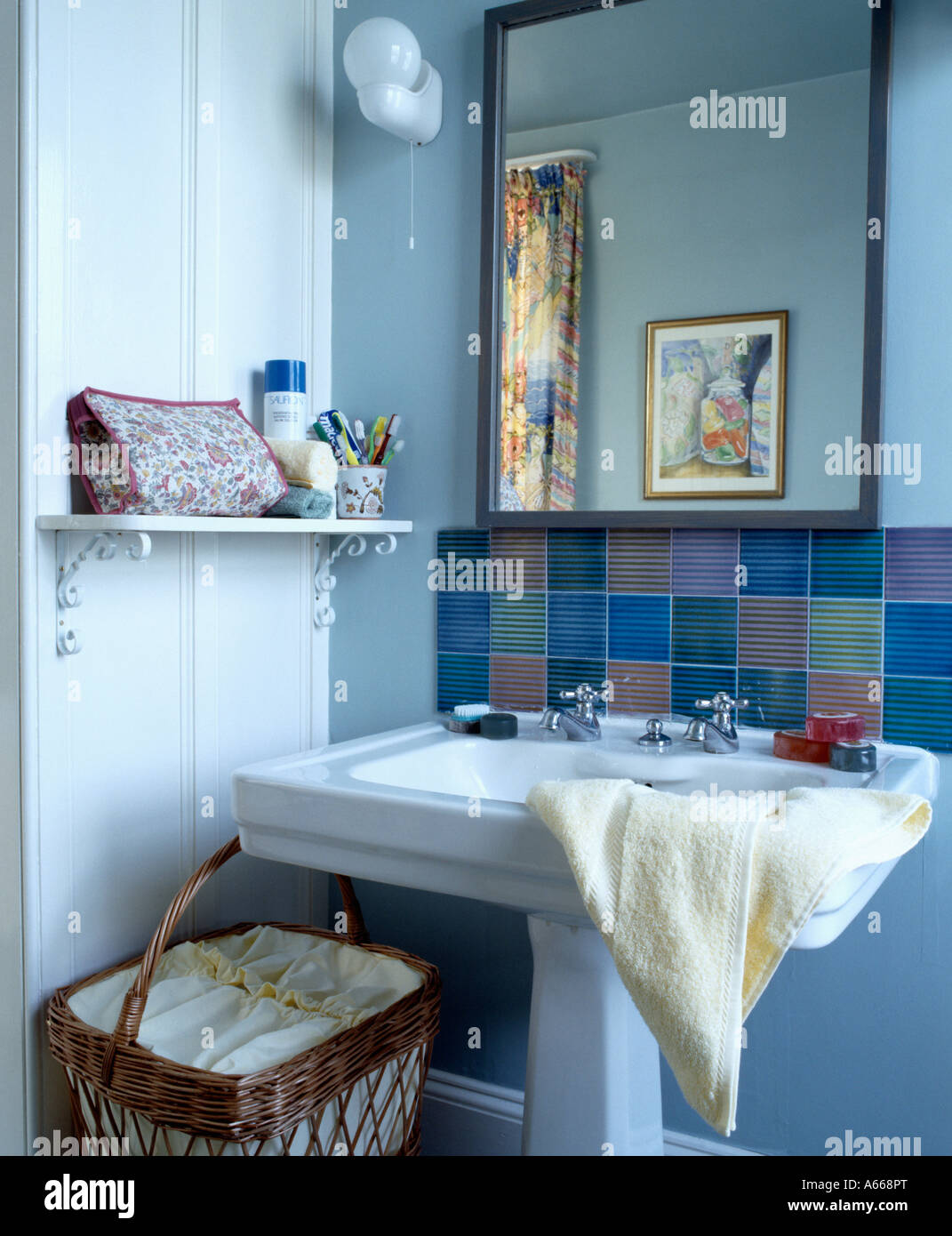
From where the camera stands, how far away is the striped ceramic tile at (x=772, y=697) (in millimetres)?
1336

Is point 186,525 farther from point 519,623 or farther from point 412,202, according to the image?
point 412,202

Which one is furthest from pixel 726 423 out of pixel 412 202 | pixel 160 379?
pixel 160 379

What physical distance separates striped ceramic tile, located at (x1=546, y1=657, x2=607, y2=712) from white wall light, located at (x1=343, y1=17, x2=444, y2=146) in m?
0.80

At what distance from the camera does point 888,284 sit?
1266 mm

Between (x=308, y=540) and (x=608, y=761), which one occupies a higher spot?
(x=308, y=540)

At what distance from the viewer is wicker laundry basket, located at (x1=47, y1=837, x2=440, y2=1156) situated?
108 centimetres

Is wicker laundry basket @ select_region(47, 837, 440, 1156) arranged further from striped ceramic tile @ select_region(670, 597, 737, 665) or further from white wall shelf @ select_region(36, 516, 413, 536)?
striped ceramic tile @ select_region(670, 597, 737, 665)

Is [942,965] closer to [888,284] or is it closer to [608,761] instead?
[608,761]

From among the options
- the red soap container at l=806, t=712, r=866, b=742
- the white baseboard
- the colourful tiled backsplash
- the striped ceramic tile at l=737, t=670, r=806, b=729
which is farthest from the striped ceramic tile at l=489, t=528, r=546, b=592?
the white baseboard

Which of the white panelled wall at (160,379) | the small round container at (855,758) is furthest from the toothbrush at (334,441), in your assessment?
the small round container at (855,758)

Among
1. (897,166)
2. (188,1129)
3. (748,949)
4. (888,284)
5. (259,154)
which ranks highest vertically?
(259,154)

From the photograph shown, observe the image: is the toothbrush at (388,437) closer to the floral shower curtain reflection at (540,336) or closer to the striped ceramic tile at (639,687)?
the floral shower curtain reflection at (540,336)
